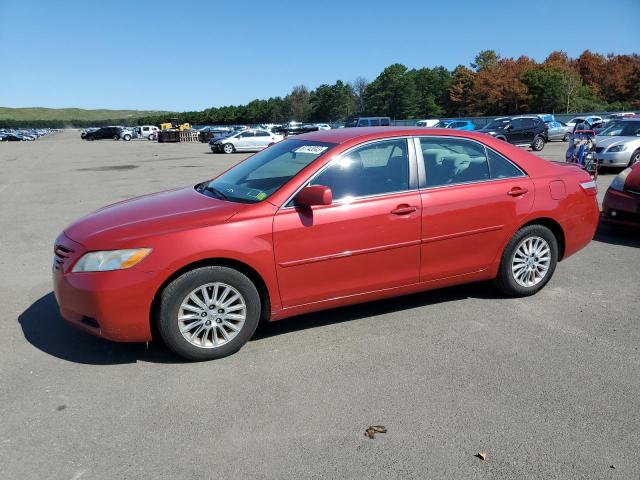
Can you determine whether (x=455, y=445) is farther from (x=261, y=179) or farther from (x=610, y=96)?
(x=610, y=96)

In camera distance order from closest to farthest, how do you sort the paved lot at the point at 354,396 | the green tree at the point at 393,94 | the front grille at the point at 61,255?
1. the paved lot at the point at 354,396
2. the front grille at the point at 61,255
3. the green tree at the point at 393,94

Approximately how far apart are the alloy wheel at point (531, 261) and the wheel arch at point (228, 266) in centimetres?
234

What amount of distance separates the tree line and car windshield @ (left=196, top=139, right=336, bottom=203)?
77838 millimetres

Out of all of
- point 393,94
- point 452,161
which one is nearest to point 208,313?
point 452,161

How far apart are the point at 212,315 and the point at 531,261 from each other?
2982 millimetres

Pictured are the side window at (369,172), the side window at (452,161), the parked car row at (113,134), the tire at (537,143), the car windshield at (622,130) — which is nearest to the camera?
the side window at (369,172)

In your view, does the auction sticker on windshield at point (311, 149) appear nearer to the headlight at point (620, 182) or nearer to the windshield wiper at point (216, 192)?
the windshield wiper at point (216, 192)

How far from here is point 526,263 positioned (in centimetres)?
485

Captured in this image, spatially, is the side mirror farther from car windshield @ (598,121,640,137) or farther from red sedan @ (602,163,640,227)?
car windshield @ (598,121,640,137)

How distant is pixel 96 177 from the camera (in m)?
17.3

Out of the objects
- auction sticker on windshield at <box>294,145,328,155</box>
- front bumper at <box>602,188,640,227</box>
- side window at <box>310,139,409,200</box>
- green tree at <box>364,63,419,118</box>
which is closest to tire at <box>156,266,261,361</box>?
side window at <box>310,139,409,200</box>

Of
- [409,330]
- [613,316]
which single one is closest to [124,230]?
[409,330]

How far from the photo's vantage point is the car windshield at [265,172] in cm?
410

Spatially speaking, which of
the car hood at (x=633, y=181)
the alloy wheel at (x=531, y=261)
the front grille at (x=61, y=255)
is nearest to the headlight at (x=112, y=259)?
the front grille at (x=61, y=255)
